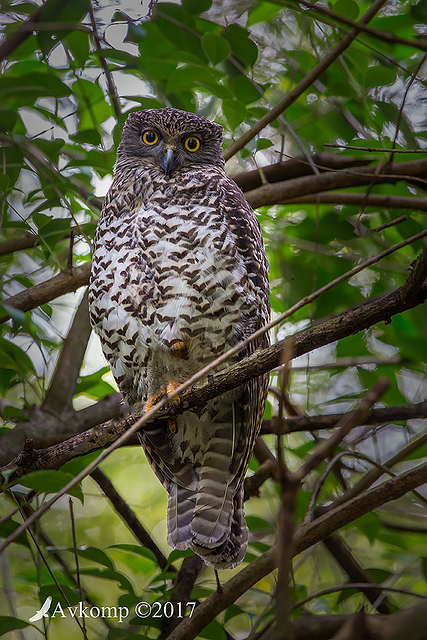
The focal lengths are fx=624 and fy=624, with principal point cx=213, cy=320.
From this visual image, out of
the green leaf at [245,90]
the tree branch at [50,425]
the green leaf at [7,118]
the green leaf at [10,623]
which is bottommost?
the green leaf at [10,623]

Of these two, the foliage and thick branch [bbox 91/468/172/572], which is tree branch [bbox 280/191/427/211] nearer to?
the foliage

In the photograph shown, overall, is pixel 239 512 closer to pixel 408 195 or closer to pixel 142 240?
pixel 142 240

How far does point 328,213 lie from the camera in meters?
3.63

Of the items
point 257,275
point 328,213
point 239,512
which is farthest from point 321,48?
point 239,512

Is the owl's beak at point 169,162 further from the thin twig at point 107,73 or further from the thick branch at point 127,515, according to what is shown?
the thick branch at point 127,515

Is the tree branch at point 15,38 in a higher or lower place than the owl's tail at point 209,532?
higher

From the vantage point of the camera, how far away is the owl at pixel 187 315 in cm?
292

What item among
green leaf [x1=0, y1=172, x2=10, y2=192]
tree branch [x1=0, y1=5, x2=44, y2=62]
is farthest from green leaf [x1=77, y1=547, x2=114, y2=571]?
tree branch [x1=0, y1=5, x2=44, y2=62]

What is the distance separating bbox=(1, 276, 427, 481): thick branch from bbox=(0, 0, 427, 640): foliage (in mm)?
136

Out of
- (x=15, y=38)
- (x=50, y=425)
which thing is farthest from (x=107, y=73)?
(x=50, y=425)

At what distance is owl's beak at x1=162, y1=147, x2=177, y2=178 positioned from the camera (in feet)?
11.0

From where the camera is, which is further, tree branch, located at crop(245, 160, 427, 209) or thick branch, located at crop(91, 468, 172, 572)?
tree branch, located at crop(245, 160, 427, 209)

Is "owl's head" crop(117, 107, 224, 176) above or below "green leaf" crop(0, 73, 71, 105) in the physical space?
above

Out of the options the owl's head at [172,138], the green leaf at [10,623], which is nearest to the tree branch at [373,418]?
the green leaf at [10,623]
